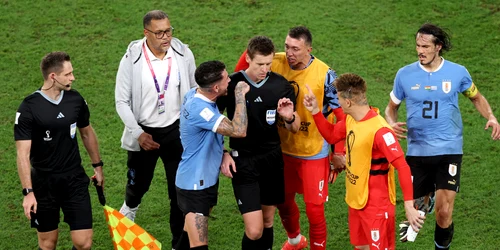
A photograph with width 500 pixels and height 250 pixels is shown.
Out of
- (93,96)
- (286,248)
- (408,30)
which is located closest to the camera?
(286,248)

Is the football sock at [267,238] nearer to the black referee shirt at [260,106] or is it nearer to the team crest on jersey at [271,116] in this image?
the black referee shirt at [260,106]

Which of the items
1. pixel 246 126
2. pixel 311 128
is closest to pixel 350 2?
pixel 311 128

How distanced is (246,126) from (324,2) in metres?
6.76

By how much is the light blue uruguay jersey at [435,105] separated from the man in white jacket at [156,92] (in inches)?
84.8

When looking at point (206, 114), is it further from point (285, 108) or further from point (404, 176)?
point (404, 176)

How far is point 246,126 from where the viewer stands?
25.8 ft

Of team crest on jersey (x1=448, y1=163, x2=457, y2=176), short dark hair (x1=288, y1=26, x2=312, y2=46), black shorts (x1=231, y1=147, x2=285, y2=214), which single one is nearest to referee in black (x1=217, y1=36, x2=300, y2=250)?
black shorts (x1=231, y1=147, x2=285, y2=214)

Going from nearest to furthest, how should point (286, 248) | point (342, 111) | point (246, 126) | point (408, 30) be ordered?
1. point (246, 126)
2. point (342, 111)
3. point (286, 248)
4. point (408, 30)

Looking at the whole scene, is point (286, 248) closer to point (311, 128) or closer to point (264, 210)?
point (264, 210)

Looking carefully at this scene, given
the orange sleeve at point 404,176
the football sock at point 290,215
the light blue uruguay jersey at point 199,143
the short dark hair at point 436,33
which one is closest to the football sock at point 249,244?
the light blue uruguay jersey at point 199,143

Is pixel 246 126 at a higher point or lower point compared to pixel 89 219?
higher

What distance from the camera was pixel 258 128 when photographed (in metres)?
8.21

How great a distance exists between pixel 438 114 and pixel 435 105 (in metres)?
0.09

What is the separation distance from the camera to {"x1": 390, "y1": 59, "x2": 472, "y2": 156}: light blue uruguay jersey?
8719 millimetres
